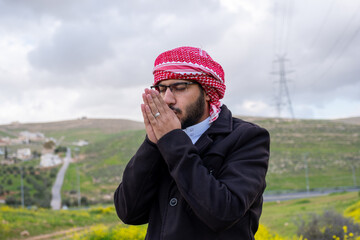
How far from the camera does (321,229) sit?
8148 millimetres

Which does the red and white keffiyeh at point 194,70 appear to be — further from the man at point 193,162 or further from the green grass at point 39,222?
the green grass at point 39,222

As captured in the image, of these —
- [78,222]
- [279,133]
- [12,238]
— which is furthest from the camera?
[279,133]

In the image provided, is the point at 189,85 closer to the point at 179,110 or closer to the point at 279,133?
the point at 179,110

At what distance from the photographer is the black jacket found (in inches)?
77.0

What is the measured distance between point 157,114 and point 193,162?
0.32m

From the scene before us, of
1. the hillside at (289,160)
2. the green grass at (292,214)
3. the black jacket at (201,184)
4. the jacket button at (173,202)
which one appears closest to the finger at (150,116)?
the black jacket at (201,184)

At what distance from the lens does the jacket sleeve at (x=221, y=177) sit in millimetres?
1938

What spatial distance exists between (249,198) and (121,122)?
5358 inches

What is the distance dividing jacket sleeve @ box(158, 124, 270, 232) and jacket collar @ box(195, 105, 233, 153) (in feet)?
0.25

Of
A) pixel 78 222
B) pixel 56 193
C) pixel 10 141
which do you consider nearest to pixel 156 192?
pixel 78 222

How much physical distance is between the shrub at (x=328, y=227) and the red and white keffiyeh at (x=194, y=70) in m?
6.46

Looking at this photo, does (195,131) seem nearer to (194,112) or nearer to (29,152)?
(194,112)

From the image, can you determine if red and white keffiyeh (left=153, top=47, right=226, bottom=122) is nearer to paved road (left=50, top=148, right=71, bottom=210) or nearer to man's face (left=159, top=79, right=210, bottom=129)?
man's face (left=159, top=79, right=210, bottom=129)

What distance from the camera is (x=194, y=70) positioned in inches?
90.4
